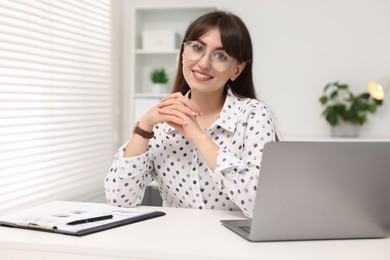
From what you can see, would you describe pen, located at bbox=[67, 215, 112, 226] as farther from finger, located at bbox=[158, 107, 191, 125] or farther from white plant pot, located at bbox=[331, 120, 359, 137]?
white plant pot, located at bbox=[331, 120, 359, 137]

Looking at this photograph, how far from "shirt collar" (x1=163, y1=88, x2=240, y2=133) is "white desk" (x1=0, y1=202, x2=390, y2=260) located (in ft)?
1.68

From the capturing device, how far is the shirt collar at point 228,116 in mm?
1817

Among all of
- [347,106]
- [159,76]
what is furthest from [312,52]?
[159,76]

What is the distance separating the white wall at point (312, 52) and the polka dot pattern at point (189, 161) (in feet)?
7.64

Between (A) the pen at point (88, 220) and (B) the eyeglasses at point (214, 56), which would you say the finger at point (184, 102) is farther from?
(A) the pen at point (88, 220)

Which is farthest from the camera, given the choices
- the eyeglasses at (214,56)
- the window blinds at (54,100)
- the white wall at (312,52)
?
the white wall at (312,52)

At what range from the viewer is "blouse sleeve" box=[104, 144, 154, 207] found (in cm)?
171

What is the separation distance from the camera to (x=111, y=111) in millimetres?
4223

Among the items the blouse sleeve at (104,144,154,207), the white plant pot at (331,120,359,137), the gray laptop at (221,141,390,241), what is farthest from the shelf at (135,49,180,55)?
the gray laptop at (221,141,390,241)

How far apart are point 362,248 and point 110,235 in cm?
60

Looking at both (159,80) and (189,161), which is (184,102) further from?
(159,80)

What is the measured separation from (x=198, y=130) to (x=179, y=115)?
75mm

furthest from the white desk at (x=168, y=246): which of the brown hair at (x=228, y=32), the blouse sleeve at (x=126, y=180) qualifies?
the brown hair at (x=228, y=32)

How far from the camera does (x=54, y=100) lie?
324 cm
